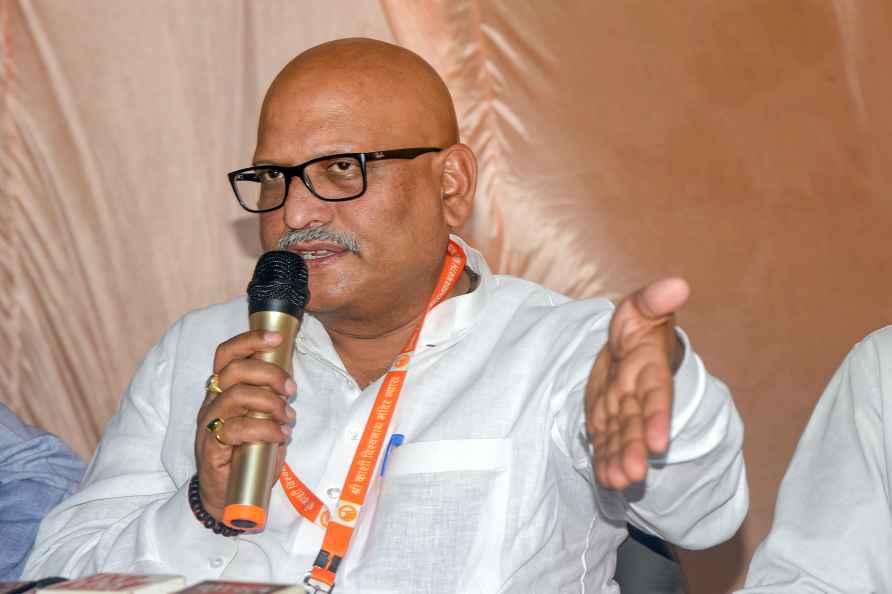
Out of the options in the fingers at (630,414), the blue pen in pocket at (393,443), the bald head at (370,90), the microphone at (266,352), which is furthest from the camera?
the bald head at (370,90)

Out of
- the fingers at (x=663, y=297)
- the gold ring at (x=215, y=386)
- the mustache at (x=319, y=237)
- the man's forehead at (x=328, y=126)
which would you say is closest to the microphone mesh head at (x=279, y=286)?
the gold ring at (x=215, y=386)

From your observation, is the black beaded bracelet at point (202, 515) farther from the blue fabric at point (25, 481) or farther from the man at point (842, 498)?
the man at point (842, 498)

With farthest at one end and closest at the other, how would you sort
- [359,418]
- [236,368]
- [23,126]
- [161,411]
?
[23,126] → [161,411] → [359,418] → [236,368]

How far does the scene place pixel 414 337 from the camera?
2.35 meters

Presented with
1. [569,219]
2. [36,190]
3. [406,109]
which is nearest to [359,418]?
[406,109]

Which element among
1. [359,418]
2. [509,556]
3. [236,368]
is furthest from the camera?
[359,418]

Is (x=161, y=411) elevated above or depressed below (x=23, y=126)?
below

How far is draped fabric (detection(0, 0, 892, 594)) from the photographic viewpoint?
304 cm

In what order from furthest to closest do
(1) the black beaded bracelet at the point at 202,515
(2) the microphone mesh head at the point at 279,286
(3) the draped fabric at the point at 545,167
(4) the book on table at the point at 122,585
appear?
1. (3) the draped fabric at the point at 545,167
2. (1) the black beaded bracelet at the point at 202,515
3. (2) the microphone mesh head at the point at 279,286
4. (4) the book on table at the point at 122,585

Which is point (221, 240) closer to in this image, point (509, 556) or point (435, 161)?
point (435, 161)

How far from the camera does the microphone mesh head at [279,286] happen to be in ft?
6.03

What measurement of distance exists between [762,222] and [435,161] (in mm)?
1063

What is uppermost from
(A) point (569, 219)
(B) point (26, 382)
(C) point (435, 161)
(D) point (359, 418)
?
(C) point (435, 161)

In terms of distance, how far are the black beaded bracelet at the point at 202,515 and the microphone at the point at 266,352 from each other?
25 centimetres
